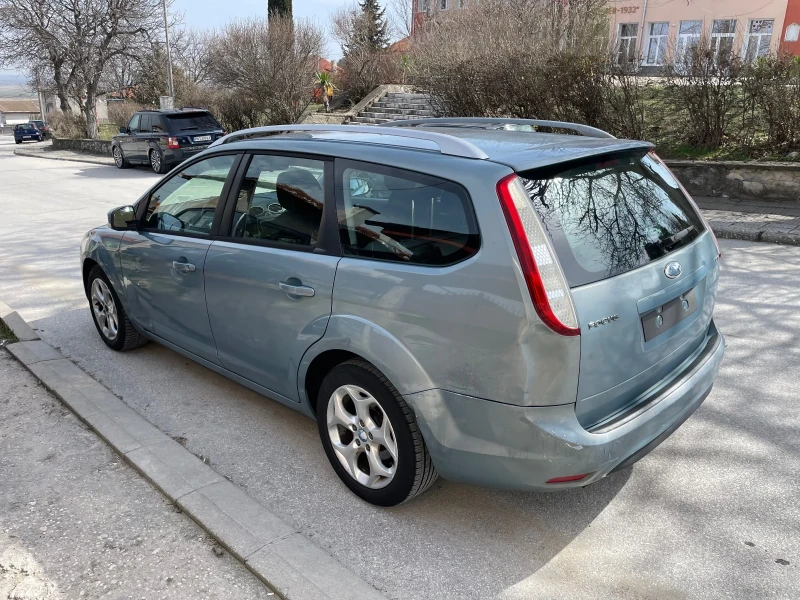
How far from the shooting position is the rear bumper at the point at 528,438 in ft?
8.12

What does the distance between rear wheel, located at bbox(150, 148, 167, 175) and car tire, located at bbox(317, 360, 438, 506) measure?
17.1 m

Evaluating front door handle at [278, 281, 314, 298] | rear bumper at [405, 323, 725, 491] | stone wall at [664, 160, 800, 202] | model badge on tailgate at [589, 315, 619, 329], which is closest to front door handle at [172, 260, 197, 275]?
front door handle at [278, 281, 314, 298]

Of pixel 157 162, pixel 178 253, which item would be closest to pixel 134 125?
pixel 157 162

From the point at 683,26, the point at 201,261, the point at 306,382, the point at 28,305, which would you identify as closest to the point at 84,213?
the point at 28,305

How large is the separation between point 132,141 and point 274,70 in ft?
17.0

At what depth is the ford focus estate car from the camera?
8.12ft

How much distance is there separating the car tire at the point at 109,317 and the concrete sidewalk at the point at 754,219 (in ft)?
23.9

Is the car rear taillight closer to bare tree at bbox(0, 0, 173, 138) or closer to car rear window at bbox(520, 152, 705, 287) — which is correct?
car rear window at bbox(520, 152, 705, 287)

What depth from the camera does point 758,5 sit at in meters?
32.0

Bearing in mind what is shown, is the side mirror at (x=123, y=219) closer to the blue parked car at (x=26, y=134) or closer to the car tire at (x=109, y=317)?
the car tire at (x=109, y=317)

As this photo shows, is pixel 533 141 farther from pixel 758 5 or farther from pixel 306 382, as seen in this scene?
pixel 758 5

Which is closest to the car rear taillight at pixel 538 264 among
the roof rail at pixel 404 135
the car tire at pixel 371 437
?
the roof rail at pixel 404 135

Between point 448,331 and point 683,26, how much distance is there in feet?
124

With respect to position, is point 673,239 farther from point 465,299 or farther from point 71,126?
point 71,126
